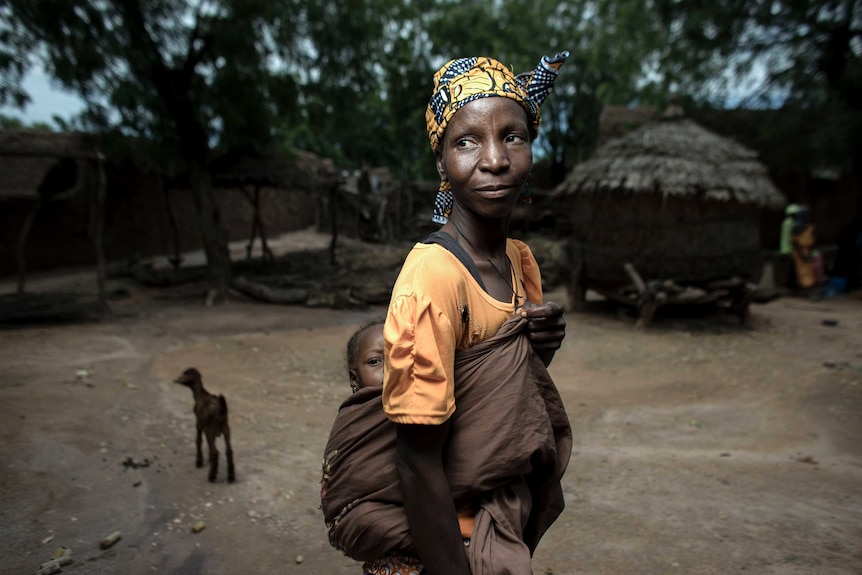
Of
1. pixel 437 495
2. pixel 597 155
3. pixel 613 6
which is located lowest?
pixel 437 495

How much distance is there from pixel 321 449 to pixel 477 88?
391 centimetres

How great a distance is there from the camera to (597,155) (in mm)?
9977

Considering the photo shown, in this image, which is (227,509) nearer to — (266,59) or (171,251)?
(266,59)

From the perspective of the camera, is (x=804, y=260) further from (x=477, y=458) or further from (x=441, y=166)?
(x=477, y=458)

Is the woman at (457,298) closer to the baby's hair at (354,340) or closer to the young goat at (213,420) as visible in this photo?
the baby's hair at (354,340)

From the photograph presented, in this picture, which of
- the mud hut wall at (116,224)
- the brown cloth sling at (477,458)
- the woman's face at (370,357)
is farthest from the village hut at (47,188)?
the brown cloth sling at (477,458)

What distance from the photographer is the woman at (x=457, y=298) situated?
1.16 meters

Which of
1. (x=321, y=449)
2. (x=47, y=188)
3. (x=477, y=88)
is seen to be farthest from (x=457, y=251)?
(x=47, y=188)

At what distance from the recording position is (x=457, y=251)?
52.3 inches

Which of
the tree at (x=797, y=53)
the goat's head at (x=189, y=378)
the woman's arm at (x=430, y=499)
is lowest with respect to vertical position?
the goat's head at (x=189, y=378)

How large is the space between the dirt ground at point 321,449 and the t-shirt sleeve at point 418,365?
2.30m

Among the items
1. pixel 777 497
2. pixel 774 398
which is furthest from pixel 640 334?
pixel 777 497

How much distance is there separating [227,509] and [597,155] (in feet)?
27.1

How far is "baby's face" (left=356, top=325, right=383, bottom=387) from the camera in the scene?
66.0 inches
